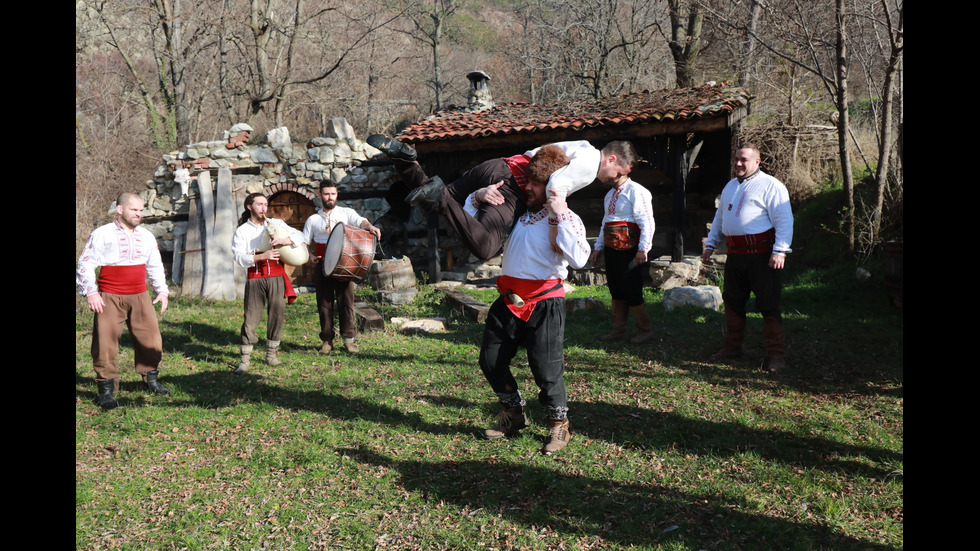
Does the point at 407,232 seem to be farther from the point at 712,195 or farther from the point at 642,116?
the point at 712,195

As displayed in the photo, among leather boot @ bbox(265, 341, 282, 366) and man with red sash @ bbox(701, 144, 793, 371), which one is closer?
man with red sash @ bbox(701, 144, 793, 371)

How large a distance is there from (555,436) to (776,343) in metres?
2.63

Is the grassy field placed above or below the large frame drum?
below

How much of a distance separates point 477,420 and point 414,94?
77.0ft

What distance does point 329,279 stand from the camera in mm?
6367

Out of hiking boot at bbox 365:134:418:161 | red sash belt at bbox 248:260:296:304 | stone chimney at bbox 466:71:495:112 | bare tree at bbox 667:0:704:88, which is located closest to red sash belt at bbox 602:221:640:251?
red sash belt at bbox 248:260:296:304

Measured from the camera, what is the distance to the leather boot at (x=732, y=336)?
5.54 meters

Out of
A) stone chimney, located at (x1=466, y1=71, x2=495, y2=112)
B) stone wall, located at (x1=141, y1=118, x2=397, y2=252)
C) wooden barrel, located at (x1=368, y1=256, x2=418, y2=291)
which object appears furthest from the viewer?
stone chimney, located at (x1=466, y1=71, x2=495, y2=112)

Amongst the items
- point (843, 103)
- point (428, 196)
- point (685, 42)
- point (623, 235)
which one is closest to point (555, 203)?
point (428, 196)

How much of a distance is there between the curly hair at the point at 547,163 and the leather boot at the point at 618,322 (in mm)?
3334

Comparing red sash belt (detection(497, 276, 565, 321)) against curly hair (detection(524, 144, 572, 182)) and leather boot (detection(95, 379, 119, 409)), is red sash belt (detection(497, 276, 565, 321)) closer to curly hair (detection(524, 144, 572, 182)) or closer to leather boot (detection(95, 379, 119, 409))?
curly hair (detection(524, 144, 572, 182))

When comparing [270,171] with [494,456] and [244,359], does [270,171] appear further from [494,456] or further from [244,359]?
[494,456]

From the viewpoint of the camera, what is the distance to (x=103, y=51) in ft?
57.2

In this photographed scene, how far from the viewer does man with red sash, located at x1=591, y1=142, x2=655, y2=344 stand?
6008mm
